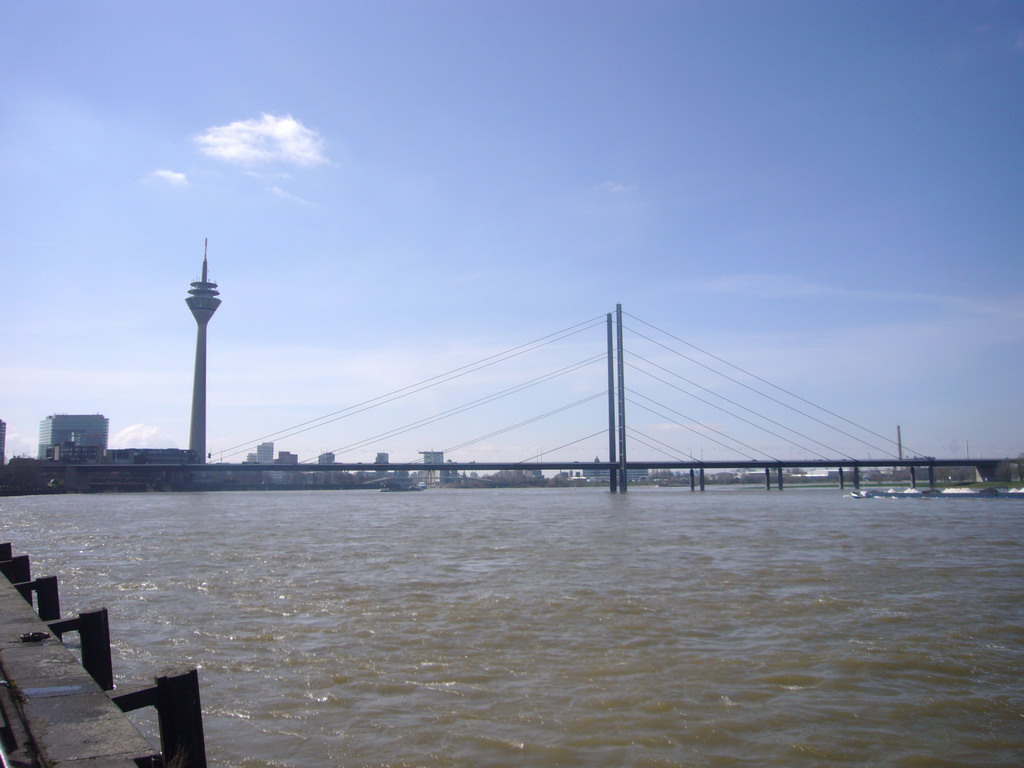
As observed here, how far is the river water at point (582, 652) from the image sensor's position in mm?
4973

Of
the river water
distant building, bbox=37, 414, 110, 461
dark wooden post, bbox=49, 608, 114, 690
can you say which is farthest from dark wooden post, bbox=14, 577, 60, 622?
distant building, bbox=37, 414, 110, 461

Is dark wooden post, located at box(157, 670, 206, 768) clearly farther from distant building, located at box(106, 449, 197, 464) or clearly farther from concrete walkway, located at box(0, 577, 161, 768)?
distant building, located at box(106, 449, 197, 464)

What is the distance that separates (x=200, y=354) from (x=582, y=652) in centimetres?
10578

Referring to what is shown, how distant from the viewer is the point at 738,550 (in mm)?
16094

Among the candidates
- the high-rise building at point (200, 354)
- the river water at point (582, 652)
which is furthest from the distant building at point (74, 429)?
the river water at point (582, 652)

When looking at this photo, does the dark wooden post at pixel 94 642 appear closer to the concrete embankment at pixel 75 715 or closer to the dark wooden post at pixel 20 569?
the concrete embankment at pixel 75 715

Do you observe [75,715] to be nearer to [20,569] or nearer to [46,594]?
[46,594]

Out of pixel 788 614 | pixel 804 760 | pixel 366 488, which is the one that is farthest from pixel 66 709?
pixel 366 488

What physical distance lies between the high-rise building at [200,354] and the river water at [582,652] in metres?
86.3

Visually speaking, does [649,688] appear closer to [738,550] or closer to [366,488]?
[738,550]

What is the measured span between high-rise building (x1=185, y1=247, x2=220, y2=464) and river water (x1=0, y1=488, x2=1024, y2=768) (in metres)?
86.3

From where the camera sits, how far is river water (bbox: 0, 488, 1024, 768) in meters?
4.97

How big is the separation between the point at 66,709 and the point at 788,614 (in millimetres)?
7720

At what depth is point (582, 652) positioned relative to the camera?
715cm
